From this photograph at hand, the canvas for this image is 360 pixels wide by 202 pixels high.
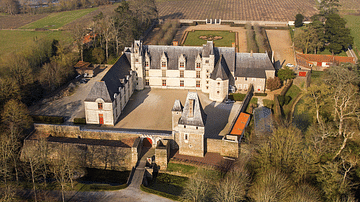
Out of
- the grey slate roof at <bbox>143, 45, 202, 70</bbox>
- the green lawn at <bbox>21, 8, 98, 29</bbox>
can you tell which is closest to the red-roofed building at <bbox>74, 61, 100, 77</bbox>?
the grey slate roof at <bbox>143, 45, 202, 70</bbox>

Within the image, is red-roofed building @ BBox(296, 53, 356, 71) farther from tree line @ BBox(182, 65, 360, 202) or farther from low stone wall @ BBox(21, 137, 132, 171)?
low stone wall @ BBox(21, 137, 132, 171)

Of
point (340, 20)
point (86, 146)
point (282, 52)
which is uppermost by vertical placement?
point (340, 20)

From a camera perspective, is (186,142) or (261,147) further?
(186,142)

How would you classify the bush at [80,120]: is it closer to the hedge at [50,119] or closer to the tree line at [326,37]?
the hedge at [50,119]

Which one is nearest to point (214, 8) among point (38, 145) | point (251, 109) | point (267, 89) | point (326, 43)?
point (326, 43)

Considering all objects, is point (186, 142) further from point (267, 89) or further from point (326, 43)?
point (326, 43)

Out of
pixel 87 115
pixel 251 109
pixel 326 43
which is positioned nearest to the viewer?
pixel 87 115
